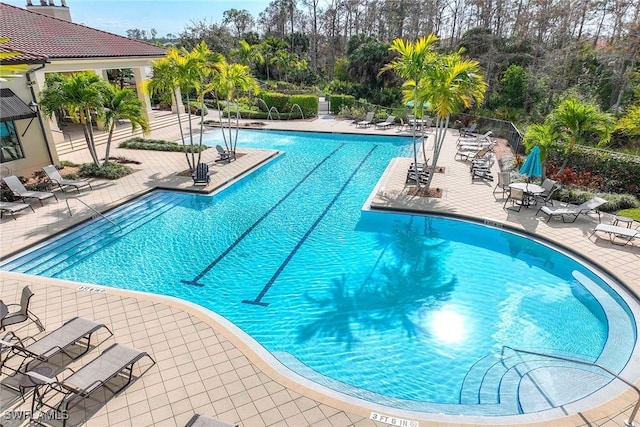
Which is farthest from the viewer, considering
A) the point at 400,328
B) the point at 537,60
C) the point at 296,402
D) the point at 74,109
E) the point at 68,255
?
the point at 537,60

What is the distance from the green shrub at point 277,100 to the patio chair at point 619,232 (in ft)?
76.9

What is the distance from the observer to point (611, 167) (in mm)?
14164

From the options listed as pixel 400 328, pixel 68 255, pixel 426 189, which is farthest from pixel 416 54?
pixel 68 255

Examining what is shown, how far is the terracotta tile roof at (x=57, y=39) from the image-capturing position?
17.9 metres

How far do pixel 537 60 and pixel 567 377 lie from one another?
29590mm

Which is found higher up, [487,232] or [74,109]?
[74,109]

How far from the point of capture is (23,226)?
11422mm

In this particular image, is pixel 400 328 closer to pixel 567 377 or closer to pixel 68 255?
pixel 567 377


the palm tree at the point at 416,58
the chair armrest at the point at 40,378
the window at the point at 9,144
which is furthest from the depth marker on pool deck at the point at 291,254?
the window at the point at 9,144

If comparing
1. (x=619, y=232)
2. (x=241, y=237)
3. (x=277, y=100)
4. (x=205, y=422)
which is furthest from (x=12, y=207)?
(x=277, y=100)

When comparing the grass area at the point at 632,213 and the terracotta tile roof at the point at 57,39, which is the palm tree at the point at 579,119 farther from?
the terracotta tile roof at the point at 57,39

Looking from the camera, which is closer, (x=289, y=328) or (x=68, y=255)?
(x=289, y=328)

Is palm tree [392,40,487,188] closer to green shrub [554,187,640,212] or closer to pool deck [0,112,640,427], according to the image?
pool deck [0,112,640,427]

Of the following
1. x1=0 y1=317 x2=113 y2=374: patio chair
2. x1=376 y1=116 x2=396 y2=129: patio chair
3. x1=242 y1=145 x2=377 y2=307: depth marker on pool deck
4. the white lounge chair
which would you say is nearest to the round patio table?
x1=242 y1=145 x2=377 y2=307: depth marker on pool deck
